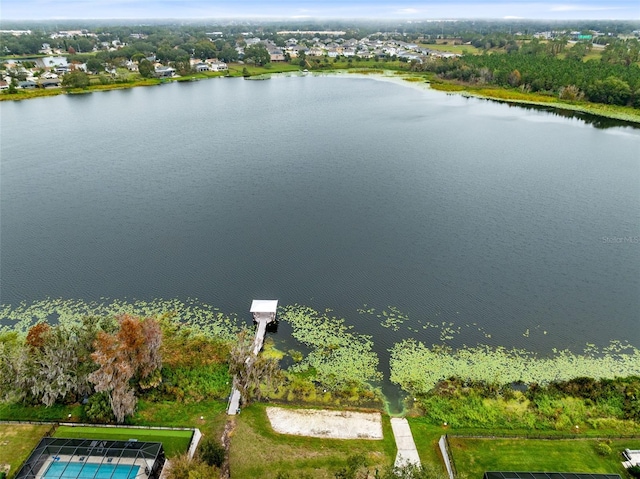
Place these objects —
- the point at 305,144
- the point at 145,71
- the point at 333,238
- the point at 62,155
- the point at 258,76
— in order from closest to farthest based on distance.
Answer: the point at 333,238 < the point at 62,155 < the point at 305,144 < the point at 145,71 < the point at 258,76

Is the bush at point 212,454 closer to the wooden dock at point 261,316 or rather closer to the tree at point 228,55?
the wooden dock at point 261,316

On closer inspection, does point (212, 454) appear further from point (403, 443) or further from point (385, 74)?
point (385, 74)

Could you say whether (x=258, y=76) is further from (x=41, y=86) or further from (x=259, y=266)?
(x=259, y=266)

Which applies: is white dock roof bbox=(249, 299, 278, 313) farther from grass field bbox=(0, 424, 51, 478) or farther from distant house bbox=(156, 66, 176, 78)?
distant house bbox=(156, 66, 176, 78)

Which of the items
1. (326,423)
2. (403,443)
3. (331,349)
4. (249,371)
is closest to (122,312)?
(249,371)

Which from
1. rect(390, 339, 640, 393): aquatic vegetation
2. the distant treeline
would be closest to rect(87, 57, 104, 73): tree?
the distant treeline

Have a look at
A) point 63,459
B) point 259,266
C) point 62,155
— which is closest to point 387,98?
point 62,155
